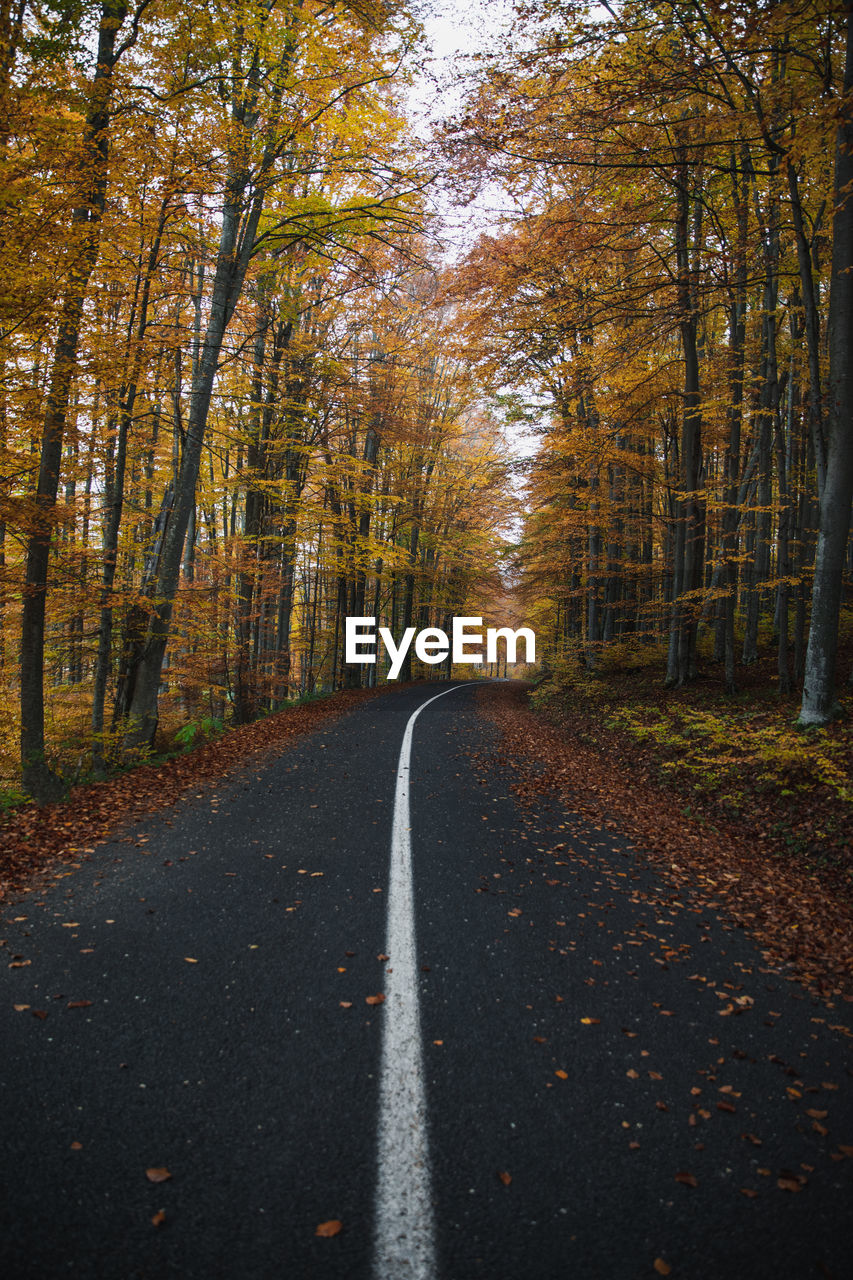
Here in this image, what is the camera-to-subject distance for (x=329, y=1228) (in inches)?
74.0

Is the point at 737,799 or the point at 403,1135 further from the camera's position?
the point at 737,799

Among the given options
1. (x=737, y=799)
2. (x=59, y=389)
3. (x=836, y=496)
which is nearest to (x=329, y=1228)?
(x=737, y=799)

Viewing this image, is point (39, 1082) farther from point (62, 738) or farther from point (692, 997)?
point (62, 738)

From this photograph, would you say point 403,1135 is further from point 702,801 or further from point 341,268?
point 341,268

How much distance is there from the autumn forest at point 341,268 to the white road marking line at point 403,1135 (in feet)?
21.3

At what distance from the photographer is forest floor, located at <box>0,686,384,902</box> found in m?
4.84

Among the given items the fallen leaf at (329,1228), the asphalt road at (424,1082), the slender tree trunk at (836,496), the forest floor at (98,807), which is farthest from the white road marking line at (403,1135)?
the slender tree trunk at (836,496)

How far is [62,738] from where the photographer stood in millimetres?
11742

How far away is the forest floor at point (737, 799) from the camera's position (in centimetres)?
448

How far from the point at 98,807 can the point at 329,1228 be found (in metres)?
5.81

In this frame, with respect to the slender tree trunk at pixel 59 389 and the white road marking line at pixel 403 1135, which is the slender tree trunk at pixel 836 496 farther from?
the slender tree trunk at pixel 59 389

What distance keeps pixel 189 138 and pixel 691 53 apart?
6652mm

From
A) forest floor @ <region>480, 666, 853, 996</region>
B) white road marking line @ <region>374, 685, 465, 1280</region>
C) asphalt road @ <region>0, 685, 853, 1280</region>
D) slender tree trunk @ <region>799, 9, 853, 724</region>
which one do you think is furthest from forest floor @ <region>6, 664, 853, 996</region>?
white road marking line @ <region>374, 685, 465, 1280</region>

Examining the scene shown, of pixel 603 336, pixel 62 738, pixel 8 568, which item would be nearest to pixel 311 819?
pixel 8 568
